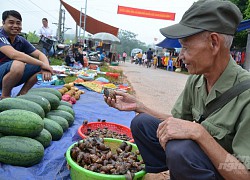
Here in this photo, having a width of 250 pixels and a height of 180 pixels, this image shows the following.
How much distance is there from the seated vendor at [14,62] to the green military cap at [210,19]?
274 cm

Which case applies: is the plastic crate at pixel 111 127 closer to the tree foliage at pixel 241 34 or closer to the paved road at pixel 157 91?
the paved road at pixel 157 91

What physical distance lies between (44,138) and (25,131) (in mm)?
283

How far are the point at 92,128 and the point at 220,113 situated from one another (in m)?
2.19

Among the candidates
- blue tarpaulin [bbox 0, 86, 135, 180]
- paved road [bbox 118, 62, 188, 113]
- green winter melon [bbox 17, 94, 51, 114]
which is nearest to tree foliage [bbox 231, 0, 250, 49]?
paved road [bbox 118, 62, 188, 113]

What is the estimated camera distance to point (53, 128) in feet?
9.80

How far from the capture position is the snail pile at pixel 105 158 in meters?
2.20

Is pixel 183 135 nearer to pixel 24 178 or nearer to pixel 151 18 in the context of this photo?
pixel 24 178

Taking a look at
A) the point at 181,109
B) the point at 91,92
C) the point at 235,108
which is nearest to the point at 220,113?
the point at 235,108

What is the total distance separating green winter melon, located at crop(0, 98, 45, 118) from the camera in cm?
275

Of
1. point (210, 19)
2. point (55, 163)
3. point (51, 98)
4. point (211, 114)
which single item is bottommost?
point (55, 163)

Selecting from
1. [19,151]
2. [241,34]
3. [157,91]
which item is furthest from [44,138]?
[241,34]

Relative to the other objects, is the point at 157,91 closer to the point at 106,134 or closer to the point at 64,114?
the point at 64,114

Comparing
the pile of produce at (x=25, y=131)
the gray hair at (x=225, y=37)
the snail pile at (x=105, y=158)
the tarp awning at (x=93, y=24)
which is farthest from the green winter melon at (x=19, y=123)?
the tarp awning at (x=93, y=24)

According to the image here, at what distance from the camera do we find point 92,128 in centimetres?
349
